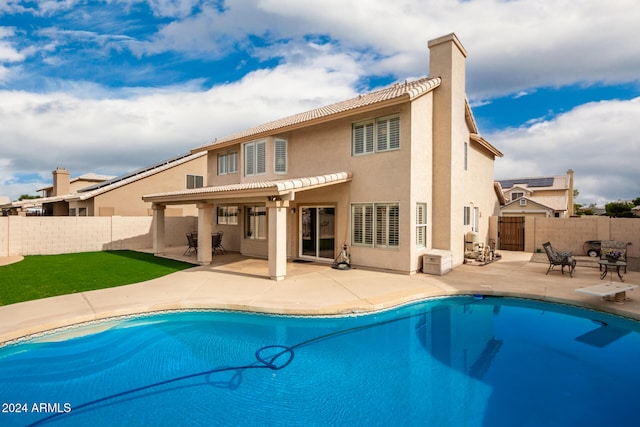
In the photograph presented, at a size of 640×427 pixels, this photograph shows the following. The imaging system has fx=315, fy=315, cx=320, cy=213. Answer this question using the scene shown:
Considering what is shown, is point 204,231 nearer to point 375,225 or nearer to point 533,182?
point 375,225

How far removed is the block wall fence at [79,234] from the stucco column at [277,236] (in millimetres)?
15279

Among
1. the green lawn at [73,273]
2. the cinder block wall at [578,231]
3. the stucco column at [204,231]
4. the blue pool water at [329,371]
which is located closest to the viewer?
the blue pool water at [329,371]

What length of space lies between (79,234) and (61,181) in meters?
17.1

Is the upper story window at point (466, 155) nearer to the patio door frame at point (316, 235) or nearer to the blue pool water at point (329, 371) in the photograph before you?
the patio door frame at point (316, 235)

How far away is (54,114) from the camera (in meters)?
24.8

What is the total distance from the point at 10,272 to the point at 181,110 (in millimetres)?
13278

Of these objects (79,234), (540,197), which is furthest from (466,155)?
(540,197)

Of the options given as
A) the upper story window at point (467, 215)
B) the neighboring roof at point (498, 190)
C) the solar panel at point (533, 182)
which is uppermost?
the solar panel at point (533, 182)

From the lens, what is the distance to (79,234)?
20078mm

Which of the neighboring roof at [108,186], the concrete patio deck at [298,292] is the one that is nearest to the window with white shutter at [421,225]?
the concrete patio deck at [298,292]

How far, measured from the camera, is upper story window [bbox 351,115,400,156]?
42.3ft

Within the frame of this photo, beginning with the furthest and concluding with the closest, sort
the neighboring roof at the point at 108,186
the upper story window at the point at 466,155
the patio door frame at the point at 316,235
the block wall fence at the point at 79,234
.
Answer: the neighboring roof at the point at 108,186
the block wall fence at the point at 79,234
the upper story window at the point at 466,155
the patio door frame at the point at 316,235

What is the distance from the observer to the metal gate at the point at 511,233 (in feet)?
66.5

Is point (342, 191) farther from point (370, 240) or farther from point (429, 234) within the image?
point (429, 234)
